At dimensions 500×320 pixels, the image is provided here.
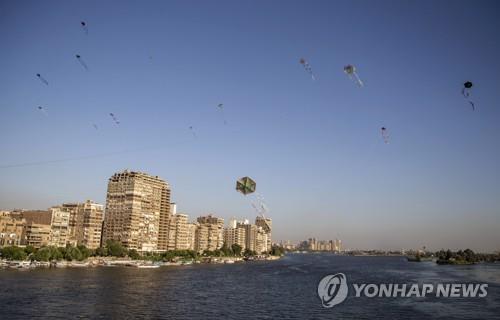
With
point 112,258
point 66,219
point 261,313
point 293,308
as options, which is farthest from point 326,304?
point 66,219

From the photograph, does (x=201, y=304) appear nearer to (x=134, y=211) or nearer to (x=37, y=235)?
(x=37, y=235)

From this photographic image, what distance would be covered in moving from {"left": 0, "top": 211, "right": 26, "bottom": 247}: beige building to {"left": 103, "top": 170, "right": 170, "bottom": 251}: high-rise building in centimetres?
3297

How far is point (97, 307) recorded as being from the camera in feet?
167

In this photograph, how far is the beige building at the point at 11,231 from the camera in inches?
5566

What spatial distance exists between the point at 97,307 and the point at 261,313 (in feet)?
63.6

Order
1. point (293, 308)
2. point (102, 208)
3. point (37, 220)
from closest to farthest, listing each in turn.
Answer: point (293, 308) → point (37, 220) → point (102, 208)

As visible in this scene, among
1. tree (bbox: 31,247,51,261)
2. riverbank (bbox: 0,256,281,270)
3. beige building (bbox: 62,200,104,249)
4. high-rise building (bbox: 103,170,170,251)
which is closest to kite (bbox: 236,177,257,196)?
riverbank (bbox: 0,256,281,270)

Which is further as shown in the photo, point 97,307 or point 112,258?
point 112,258

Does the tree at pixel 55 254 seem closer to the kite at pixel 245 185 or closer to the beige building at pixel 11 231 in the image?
the beige building at pixel 11 231

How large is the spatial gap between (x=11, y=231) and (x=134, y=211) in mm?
43221

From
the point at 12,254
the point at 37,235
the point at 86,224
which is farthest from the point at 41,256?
the point at 86,224

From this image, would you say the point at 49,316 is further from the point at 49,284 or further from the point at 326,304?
the point at 326,304

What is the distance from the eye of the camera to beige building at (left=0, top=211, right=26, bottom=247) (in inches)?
5566

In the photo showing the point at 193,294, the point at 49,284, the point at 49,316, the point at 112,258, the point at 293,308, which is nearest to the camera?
the point at 49,316
